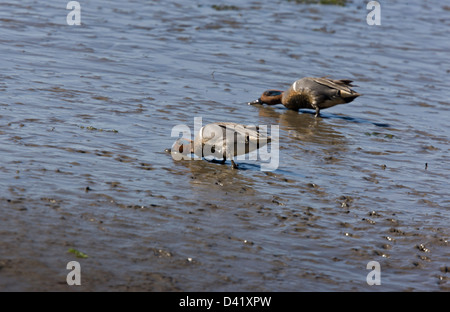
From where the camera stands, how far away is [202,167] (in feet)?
30.2

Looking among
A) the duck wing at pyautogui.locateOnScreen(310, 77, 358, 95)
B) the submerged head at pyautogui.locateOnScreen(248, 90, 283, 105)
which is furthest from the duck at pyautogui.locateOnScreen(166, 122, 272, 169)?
the submerged head at pyautogui.locateOnScreen(248, 90, 283, 105)

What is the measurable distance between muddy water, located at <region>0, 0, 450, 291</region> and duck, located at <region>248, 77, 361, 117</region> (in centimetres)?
33

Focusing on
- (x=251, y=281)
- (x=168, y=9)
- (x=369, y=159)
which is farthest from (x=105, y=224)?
(x=168, y=9)

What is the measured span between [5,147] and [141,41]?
25.2 feet

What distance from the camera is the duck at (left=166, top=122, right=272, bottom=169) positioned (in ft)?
29.2

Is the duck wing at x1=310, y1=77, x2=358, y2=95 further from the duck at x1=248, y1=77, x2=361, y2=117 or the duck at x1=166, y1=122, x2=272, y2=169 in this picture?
the duck at x1=166, y1=122, x2=272, y2=169

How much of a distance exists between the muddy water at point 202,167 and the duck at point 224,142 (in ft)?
0.65

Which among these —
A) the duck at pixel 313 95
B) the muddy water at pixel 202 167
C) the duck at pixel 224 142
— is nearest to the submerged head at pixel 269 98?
the duck at pixel 313 95

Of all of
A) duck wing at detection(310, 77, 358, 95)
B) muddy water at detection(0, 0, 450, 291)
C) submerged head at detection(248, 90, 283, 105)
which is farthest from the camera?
submerged head at detection(248, 90, 283, 105)

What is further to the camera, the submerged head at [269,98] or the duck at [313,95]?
the submerged head at [269,98]

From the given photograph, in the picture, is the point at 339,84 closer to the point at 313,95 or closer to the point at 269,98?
the point at 313,95

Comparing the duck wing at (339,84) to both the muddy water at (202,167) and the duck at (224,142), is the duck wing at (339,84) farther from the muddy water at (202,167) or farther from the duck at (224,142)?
the duck at (224,142)

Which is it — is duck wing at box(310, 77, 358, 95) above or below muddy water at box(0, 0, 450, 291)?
above

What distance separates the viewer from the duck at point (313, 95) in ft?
40.3
